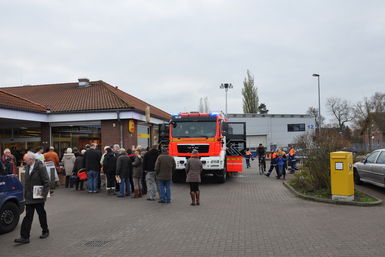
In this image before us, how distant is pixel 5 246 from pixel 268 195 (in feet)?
26.4

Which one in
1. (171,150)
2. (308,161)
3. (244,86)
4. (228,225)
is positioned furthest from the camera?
(244,86)

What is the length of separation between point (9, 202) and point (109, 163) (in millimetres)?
4962

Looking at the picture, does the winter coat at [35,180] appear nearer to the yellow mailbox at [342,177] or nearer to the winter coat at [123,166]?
the winter coat at [123,166]

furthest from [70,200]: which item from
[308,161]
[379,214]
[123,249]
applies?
[379,214]

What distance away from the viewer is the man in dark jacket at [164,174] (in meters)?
10.2

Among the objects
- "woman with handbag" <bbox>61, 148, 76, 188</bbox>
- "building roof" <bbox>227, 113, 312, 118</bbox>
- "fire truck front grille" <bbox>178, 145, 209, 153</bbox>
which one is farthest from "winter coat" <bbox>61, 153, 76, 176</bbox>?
"building roof" <bbox>227, 113, 312, 118</bbox>

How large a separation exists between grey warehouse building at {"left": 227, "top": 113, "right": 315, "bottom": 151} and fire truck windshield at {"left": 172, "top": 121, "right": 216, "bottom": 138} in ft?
121

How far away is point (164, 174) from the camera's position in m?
10.2

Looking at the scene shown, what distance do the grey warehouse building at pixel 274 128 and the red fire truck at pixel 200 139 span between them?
119ft

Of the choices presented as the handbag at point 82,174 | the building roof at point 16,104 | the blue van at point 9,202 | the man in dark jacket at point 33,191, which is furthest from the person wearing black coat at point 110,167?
the building roof at point 16,104

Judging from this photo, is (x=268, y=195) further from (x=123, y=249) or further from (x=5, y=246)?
(x=5, y=246)

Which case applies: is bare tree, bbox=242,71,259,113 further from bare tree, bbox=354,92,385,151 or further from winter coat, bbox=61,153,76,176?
winter coat, bbox=61,153,76,176

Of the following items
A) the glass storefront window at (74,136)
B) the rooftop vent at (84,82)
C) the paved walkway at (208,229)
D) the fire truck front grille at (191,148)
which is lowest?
the paved walkway at (208,229)

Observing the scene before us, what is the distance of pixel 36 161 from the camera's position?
6703 mm
